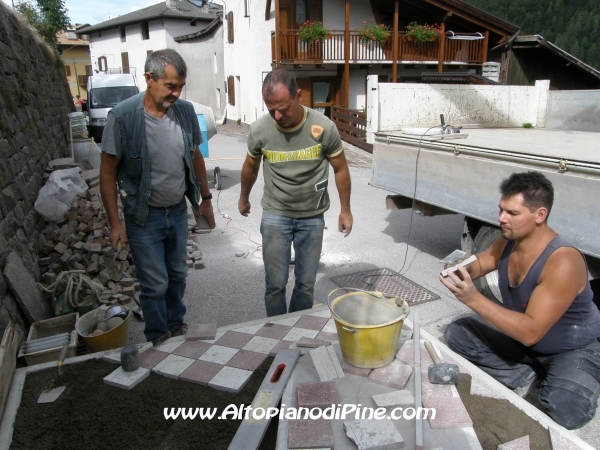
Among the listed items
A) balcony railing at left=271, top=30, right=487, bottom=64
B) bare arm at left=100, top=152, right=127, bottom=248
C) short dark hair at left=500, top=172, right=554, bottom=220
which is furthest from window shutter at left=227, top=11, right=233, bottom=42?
short dark hair at left=500, top=172, right=554, bottom=220

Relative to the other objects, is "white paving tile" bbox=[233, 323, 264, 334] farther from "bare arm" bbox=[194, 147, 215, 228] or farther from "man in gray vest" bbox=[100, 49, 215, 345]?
"bare arm" bbox=[194, 147, 215, 228]

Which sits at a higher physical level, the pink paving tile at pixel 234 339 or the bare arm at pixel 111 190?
the bare arm at pixel 111 190

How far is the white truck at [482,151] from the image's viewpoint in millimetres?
3404

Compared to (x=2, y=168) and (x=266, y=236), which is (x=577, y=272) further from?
(x=2, y=168)

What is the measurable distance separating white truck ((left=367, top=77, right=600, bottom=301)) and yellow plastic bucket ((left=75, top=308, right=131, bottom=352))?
3.12 m

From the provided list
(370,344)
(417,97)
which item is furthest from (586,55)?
(370,344)

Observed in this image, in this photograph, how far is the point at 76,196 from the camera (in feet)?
17.8

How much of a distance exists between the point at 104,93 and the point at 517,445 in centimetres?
1587

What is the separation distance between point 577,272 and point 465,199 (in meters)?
2.19

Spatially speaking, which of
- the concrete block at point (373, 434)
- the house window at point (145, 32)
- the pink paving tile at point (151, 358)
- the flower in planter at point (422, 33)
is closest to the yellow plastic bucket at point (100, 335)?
the pink paving tile at point (151, 358)

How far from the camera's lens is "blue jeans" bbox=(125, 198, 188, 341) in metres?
2.96

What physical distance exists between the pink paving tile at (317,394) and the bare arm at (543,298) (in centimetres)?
84

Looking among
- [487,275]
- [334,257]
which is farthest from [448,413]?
[334,257]

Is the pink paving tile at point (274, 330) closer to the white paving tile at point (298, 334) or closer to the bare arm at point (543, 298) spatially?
the white paving tile at point (298, 334)
